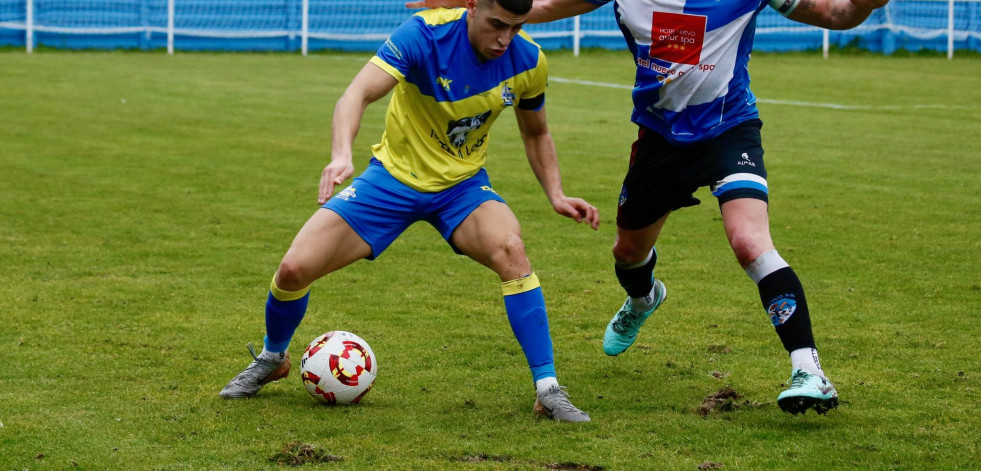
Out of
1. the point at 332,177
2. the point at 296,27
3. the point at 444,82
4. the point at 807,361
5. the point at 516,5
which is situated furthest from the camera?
the point at 296,27

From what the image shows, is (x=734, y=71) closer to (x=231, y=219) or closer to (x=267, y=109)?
(x=231, y=219)

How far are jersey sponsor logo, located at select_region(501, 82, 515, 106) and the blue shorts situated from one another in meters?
0.42

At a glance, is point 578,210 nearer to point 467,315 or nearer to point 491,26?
point 491,26

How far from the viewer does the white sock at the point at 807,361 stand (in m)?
4.84

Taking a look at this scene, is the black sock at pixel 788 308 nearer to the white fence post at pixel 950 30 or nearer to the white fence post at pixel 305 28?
the white fence post at pixel 950 30

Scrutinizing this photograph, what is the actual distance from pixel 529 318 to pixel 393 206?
33.0 inches

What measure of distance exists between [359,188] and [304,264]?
19.1 inches

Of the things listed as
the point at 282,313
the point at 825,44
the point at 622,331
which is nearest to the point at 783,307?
the point at 622,331

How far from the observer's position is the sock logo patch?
4.97 meters

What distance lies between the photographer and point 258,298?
7680mm

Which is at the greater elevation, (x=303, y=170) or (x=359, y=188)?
(x=359, y=188)

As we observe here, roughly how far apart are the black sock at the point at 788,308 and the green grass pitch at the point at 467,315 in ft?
1.21

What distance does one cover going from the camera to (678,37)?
18.3ft

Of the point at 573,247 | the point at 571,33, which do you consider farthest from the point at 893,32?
the point at 573,247
